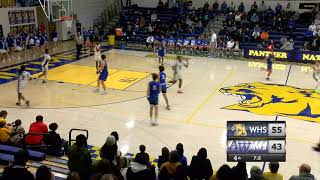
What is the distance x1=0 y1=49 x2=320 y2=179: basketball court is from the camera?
10.9 meters

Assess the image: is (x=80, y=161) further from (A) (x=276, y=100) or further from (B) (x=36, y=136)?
(A) (x=276, y=100)

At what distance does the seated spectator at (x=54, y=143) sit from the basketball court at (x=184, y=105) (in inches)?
69.8

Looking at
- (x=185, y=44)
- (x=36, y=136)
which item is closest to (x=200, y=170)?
(x=36, y=136)

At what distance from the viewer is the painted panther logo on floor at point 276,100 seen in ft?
44.2

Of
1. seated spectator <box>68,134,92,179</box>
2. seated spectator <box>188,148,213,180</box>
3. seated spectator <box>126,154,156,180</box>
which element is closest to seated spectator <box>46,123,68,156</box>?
seated spectator <box>68,134,92,179</box>

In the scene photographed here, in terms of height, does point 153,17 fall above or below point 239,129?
above

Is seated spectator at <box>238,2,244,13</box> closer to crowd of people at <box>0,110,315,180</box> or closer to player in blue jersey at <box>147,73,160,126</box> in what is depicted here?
player in blue jersey at <box>147,73,160,126</box>

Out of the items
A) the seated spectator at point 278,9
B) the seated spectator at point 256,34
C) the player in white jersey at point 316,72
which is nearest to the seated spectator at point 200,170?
the player in white jersey at point 316,72

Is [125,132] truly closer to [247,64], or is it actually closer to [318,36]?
[247,64]

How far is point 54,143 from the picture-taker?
8.62m

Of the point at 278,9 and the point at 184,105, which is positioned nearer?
the point at 184,105

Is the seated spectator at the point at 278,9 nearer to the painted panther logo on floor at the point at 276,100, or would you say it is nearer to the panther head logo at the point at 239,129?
the painted panther logo on floor at the point at 276,100

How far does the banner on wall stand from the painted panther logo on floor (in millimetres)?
6893
